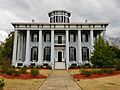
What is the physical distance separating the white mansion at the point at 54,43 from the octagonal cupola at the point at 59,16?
0.26 metres

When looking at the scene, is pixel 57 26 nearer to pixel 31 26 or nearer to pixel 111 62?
pixel 31 26

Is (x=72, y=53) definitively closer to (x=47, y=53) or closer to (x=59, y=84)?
(x=47, y=53)

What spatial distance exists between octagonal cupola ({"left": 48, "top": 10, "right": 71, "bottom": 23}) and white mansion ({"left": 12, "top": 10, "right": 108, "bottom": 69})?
256 millimetres

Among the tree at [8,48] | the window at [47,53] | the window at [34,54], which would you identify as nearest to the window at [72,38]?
the window at [47,53]

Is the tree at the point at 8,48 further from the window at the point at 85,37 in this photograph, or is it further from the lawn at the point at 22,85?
the lawn at the point at 22,85

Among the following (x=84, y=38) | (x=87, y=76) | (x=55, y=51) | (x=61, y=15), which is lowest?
(x=87, y=76)

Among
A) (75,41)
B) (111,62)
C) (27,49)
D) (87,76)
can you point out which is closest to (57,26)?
(75,41)

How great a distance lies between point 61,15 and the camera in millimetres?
41938

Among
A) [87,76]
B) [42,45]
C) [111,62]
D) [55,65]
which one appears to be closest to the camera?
[87,76]

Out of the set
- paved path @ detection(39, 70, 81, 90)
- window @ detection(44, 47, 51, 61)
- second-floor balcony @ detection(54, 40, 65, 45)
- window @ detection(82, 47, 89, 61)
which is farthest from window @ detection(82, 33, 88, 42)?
paved path @ detection(39, 70, 81, 90)

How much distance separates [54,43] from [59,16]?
687cm

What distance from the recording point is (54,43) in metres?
38.9

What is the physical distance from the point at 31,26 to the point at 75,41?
9891 millimetres

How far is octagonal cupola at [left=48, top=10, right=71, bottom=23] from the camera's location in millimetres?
41719
